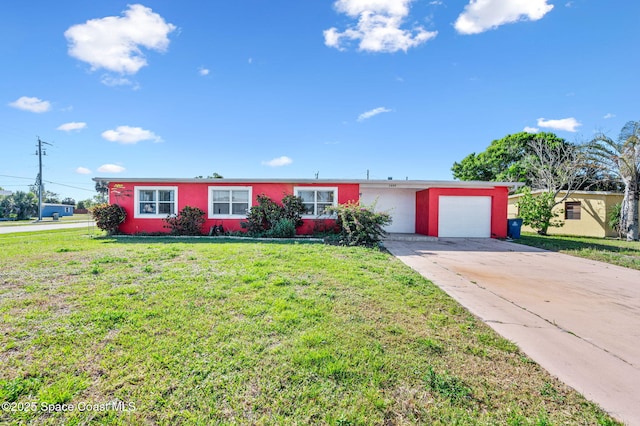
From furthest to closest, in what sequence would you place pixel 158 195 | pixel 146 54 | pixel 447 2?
pixel 158 195, pixel 146 54, pixel 447 2

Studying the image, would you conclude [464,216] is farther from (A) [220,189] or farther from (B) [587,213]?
(A) [220,189]

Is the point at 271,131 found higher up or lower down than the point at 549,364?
higher up

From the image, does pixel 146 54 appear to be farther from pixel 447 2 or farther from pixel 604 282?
pixel 604 282

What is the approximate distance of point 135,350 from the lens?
2.45 m

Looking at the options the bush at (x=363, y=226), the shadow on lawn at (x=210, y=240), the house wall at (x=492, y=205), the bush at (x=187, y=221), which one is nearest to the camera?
the bush at (x=363, y=226)

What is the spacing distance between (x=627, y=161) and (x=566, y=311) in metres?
15.1

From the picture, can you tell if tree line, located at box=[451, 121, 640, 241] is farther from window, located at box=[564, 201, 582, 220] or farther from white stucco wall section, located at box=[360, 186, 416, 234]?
white stucco wall section, located at box=[360, 186, 416, 234]

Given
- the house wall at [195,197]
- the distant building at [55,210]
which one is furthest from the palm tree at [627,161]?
the distant building at [55,210]

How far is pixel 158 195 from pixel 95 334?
36.0ft

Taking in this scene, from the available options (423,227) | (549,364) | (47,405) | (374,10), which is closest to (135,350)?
(47,405)

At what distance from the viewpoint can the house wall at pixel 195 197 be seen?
1205cm

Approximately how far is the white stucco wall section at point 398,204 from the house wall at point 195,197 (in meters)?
2.47

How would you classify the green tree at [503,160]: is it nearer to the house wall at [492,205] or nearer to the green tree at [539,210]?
the green tree at [539,210]

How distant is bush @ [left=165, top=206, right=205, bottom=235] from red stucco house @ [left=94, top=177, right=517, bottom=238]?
429 millimetres
